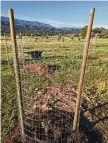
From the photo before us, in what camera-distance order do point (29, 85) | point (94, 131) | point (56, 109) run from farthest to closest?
point (29, 85) → point (56, 109) → point (94, 131)

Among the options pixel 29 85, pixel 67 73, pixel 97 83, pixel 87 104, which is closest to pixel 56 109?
pixel 87 104

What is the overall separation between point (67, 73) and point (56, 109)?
16.9 ft

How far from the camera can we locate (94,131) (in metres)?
7.87

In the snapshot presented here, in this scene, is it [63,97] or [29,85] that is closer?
[63,97]

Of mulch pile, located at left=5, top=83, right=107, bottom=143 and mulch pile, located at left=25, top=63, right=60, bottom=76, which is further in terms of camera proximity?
mulch pile, located at left=25, top=63, right=60, bottom=76

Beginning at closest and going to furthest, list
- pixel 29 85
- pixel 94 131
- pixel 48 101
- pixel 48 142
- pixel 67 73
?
pixel 48 142, pixel 94 131, pixel 48 101, pixel 29 85, pixel 67 73

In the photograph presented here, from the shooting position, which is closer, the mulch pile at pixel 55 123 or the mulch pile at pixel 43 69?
the mulch pile at pixel 55 123

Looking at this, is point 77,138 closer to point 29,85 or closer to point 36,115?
point 36,115

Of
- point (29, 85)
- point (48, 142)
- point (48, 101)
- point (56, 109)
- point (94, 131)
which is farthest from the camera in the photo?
point (29, 85)

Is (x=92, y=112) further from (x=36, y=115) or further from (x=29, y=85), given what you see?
(x=29, y=85)

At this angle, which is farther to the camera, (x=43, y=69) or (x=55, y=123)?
(x=43, y=69)

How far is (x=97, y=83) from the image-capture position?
12102 mm

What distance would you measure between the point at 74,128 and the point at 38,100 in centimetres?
254

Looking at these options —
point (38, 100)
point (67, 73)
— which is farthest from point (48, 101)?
point (67, 73)
